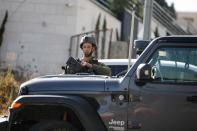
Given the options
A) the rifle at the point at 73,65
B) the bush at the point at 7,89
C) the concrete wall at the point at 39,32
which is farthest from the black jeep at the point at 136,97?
the concrete wall at the point at 39,32

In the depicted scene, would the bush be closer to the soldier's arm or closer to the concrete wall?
the soldier's arm

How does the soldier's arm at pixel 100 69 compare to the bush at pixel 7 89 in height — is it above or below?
above

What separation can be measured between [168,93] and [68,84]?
3.89ft

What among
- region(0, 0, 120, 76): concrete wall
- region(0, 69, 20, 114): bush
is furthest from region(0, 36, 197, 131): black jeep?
region(0, 0, 120, 76): concrete wall

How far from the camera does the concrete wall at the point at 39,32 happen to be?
2500 cm

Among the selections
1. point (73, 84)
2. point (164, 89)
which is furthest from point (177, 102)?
point (73, 84)

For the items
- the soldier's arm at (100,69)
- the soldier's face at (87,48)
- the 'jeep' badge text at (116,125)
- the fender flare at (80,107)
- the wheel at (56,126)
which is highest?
the soldier's face at (87,48)

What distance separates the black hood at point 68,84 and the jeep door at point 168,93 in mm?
398

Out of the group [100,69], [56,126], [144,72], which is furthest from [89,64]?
[144,72]

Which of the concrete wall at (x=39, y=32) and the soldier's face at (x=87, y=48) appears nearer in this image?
the soldier's face at (x=87, y=48)

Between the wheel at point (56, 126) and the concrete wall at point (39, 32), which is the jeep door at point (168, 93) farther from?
the concrete wall at point (39, 32)

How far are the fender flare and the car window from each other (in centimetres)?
81

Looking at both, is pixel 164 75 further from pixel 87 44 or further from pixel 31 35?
pixel 31 35

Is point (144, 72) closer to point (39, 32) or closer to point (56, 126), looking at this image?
point (56, 126)
